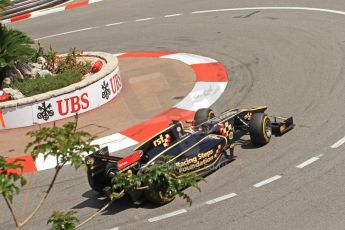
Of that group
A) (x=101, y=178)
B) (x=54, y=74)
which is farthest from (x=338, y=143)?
(x=54, y=74)

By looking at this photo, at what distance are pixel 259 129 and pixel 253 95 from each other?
3.13 metres

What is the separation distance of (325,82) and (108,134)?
5.31 meters

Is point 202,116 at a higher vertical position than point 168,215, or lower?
higher

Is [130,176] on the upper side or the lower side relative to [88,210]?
upper

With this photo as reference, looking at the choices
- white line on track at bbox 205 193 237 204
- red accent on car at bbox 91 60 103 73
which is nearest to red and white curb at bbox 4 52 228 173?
red accent on car at bbox 91 60 103 73

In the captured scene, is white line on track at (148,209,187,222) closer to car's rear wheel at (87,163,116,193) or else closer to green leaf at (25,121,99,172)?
car's rear wheel at (87,163,116,193)

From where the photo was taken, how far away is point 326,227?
7.67 m

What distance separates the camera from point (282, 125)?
10.9m

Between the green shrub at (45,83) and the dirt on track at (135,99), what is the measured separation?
0.90 meters

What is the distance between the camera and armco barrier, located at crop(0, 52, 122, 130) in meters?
12.8

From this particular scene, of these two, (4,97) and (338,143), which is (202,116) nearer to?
(338,143)

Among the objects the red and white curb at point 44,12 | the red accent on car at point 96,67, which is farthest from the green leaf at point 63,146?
the red and white curb at point 44,12

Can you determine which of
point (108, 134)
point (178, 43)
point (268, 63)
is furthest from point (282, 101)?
point (178, 43)

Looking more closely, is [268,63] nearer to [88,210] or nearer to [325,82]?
[325,82]
